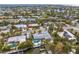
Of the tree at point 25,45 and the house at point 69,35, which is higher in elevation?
the house at point 69,35

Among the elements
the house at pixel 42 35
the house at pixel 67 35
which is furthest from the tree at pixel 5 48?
the house at pixel 67 35

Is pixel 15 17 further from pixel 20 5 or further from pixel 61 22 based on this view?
pixel 61 22

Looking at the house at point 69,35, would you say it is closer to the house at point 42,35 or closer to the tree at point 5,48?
the house at point 42,35

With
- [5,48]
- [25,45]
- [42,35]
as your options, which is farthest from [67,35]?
[5,48]

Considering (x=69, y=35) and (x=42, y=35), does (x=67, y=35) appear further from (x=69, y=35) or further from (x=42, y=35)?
(x=42, y=35)

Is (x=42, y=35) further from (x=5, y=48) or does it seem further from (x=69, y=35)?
(x=5, y=48)

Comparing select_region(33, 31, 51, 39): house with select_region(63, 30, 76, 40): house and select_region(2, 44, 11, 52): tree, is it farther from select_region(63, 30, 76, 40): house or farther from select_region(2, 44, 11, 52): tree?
select_region(2, 44, 11, 52): tree

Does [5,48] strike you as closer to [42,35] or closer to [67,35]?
[42,35]

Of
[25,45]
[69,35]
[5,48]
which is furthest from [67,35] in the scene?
[5,48]

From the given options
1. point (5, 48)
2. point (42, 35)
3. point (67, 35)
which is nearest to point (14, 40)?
point (5, 48)

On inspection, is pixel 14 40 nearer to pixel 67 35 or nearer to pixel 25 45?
pixel 25 45

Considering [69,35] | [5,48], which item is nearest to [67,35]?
[69,35]

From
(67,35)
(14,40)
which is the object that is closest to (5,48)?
(14,40)
